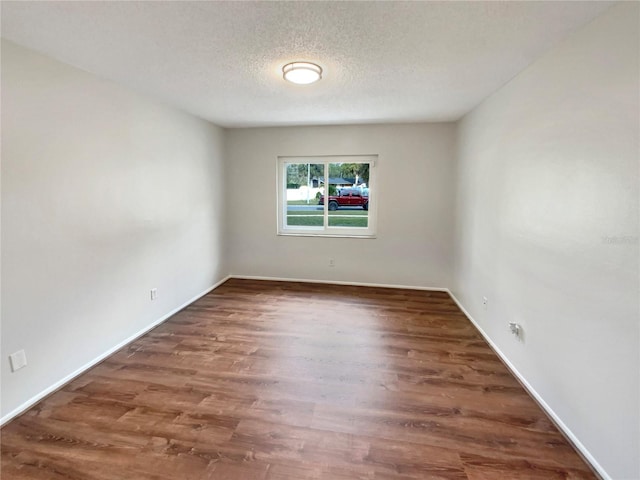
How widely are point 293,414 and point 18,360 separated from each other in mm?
1752

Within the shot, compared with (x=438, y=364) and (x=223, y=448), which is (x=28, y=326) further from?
(x=438, y=364)

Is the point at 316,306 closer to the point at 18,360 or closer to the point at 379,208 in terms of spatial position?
the point at 379,208

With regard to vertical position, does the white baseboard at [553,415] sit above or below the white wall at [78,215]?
below

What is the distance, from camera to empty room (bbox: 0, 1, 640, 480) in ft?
5.10

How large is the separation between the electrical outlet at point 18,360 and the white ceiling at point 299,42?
1887mm

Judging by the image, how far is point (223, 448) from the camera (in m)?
1.72

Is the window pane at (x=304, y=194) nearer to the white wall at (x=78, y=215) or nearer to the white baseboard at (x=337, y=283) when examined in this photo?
the white baseboard at (x=337, y=283)

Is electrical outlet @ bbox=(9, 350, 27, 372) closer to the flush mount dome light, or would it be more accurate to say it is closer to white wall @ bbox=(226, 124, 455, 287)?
the flush mount dome light

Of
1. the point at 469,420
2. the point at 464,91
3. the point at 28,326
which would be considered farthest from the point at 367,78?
the point at 28,326

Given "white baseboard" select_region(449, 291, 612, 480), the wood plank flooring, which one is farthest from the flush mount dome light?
"white baseboard" select_region(449, 291, 612, 480)

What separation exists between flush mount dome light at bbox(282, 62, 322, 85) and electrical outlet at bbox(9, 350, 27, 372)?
2.54 m

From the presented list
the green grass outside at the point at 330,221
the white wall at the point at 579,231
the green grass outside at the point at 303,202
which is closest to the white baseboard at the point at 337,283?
the green grass outside at the point at 330,221

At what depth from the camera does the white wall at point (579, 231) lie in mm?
1411

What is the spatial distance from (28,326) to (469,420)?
9.31 ft
